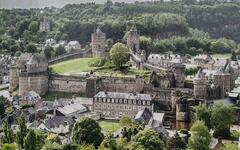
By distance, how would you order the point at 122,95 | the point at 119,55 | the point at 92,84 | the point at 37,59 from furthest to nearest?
the point at 119,55 < the point at 37,59 < the point at 92,84 < the point at 122,95

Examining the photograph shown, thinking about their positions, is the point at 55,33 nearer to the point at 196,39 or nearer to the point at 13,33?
the point at 13,33

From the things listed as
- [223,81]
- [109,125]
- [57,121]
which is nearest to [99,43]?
[223,81]

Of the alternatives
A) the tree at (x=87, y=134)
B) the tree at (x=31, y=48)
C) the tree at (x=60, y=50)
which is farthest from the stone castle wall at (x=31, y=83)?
the tree at (x=60, y=50)

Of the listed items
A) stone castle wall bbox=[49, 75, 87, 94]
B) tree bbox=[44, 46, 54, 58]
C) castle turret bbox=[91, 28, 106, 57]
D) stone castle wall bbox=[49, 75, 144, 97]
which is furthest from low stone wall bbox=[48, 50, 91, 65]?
stone castle wall bbox=[49, 75, 144, 97]

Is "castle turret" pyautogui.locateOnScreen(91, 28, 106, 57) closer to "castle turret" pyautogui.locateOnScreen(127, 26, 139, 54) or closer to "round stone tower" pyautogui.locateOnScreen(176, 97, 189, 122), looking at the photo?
"castle turret" pyautogui.locateOnScreen(127, 26, 139, 54)

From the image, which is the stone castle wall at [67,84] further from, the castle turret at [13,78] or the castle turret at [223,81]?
the castle turret at [223,81]

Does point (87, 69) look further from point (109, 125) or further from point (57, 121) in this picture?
point (57, 121)
